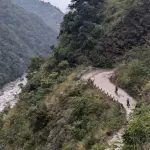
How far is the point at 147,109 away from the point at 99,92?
9623 millimetres

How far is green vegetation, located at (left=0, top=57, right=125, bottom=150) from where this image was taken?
19.5 meters

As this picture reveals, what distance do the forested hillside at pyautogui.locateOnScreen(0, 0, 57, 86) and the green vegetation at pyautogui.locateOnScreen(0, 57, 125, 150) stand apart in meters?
64.0

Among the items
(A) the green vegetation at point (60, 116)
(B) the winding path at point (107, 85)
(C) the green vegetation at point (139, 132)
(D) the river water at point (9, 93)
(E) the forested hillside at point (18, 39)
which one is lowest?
(D) the river water at point (9, 93)

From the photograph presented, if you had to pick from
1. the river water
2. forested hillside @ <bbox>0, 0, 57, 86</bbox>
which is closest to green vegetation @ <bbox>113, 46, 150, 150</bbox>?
the river water

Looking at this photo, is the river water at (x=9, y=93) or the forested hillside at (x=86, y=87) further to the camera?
the river water at (x=9, y=93)

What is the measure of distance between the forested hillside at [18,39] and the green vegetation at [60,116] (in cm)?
6401

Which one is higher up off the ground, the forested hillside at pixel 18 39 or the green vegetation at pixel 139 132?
the green vegetation at pixel 139 132

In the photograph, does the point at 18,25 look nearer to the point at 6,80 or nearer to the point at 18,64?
the point at 18,64

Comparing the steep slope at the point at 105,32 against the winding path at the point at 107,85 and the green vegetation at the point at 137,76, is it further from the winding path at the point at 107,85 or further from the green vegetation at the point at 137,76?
the green vegetation at the point at 137,76

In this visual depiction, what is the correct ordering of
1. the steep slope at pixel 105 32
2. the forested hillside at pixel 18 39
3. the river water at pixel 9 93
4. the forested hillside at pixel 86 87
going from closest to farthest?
the forested hillside at pixel 86 87
the steep slope at pixel 105 32
the river water at pixel 9 93
the forested hillside at pixel 18 39

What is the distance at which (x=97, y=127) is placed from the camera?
63.9 ft

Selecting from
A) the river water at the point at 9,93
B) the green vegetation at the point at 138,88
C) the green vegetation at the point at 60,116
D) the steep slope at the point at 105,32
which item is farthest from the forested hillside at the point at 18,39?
the green vegetation at the point at 138,88

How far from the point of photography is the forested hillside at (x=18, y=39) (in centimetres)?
10762

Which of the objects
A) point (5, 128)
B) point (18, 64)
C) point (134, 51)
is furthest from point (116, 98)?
point (18, 64)
